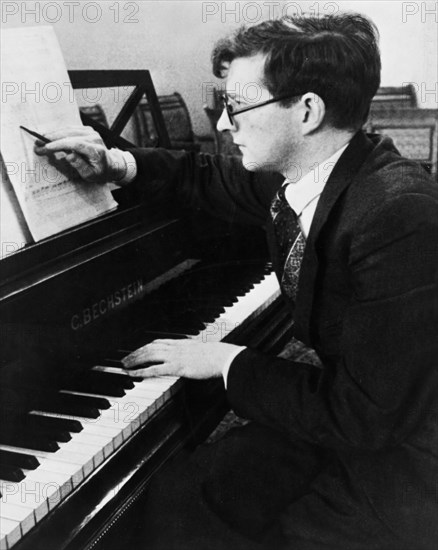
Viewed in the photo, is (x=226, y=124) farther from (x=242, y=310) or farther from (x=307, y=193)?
(x=242, y=310)

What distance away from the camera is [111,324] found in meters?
1.59

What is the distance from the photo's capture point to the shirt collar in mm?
1369

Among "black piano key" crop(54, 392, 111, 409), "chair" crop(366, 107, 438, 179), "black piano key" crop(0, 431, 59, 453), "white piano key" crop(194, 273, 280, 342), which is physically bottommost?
"chair" crop(366, 107, 438, 179)

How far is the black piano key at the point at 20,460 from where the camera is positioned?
3.54 feet

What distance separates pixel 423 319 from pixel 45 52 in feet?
3.40

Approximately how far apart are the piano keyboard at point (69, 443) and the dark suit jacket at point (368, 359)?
7.9 inches

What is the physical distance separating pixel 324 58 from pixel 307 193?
0.28 m

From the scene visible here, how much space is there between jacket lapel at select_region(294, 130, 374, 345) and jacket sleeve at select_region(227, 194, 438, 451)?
10 cm

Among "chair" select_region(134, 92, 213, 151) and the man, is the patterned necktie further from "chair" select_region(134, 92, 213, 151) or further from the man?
"chair" select_region(134, 92, 213, 151)

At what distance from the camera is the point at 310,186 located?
140 cm

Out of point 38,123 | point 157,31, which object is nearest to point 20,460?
point 38,123
